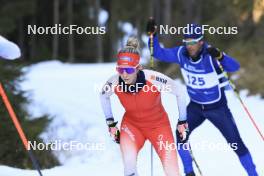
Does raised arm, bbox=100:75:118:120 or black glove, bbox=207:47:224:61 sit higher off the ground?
black glove, bbox=207:47:224:61

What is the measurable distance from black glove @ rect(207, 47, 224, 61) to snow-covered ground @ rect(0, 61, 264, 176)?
1979 mm

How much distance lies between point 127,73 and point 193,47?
1.32 metres

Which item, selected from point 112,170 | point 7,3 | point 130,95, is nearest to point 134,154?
point 130,95

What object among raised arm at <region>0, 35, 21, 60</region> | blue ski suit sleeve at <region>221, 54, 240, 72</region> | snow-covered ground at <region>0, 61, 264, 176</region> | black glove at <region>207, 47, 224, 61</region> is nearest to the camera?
raised arm at <region>0, 35, 21, 60</region>

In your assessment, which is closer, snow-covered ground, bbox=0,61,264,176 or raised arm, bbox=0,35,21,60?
raised arm, bbox=0,35,21,60

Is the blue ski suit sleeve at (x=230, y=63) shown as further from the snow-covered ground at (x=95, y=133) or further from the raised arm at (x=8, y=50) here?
the raised arm at (x=8, y=50)

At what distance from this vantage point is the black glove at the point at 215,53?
6344mm

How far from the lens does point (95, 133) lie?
1286 cm

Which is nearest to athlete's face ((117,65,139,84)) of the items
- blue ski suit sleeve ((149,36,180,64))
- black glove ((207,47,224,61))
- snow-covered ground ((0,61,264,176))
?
black glove ((207,47,224,61))

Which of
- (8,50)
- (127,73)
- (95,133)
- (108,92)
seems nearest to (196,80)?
(108,92)

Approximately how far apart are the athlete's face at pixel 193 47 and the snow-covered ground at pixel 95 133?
2.03 metres

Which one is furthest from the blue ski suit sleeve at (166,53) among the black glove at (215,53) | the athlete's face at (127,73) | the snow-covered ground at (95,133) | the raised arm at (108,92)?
the snow-covered ground at (95,133)

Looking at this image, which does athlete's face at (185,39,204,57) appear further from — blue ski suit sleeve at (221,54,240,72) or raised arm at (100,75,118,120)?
raised arm at (100,75,118,120)

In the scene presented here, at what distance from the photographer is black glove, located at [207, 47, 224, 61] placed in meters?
6.34
